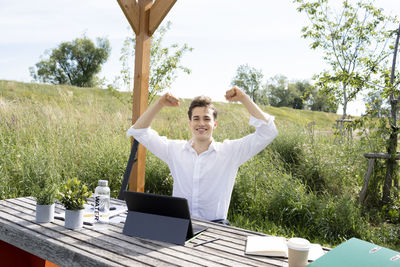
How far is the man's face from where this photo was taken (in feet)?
7.99

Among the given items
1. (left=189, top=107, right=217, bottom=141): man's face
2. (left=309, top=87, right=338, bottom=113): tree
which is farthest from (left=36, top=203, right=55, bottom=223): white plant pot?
(left=309, top=87, right=338, bottom=113): tree

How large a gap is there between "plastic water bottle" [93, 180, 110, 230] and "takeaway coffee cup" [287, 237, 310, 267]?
87 cm

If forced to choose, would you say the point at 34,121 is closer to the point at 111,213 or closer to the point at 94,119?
the point at 94,119

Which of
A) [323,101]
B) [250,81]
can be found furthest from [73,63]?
[323,101]

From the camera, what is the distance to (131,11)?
334 centimetres

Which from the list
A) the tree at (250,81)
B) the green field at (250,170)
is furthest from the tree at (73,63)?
the green field at (250,170)

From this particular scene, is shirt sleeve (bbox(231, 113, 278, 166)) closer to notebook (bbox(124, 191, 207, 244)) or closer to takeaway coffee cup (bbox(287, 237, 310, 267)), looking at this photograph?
notebook (bbox(124, 191, 207, 244))

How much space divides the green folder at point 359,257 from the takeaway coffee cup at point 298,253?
96mm

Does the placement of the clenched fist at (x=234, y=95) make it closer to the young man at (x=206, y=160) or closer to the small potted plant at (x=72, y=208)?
the young man at (x=206, y=160)

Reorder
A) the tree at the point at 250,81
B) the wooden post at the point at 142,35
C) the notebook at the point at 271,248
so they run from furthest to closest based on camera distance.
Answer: the tree at the point at 250,81 → the wooden post at the point at 142,35 → the notebook at the point at 271,248

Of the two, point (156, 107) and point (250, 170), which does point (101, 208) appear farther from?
point (250, 170)

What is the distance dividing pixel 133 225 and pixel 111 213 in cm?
36

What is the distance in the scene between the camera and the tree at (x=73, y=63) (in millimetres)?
37031

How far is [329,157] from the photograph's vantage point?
4887 millimetres
